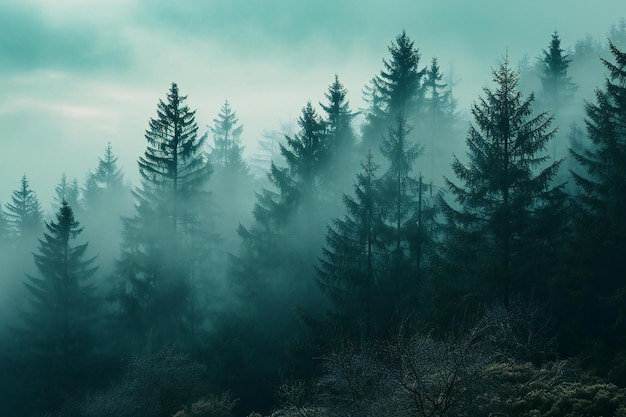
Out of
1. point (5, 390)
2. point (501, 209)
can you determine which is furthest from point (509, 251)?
point (5, 390)

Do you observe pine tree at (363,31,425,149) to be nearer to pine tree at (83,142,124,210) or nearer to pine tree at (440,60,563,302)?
pine tree at (440,60,563,302)

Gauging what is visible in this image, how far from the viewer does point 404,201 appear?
3161cm

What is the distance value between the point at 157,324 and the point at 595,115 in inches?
1155

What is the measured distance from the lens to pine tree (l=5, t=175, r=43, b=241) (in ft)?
195

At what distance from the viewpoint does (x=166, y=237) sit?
3722cm

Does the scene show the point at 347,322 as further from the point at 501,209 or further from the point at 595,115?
the point at 595,115

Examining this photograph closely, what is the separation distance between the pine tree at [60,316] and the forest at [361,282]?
16 centimetres

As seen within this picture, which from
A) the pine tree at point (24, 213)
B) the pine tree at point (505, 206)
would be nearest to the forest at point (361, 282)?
the pine tree at point (505, 206)

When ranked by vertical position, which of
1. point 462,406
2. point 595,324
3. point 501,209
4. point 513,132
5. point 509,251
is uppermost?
point 513,132

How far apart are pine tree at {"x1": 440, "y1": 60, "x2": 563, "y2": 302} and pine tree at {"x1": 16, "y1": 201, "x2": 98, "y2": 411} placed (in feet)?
94.0

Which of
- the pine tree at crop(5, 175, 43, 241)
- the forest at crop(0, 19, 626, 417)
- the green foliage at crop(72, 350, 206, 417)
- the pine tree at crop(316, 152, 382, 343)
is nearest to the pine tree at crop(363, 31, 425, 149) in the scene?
the forest at crop(0, 19, 626, 417)

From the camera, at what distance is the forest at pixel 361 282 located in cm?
1800

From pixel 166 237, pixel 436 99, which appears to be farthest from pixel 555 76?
pixel 166 237

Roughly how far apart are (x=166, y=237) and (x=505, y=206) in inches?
908
